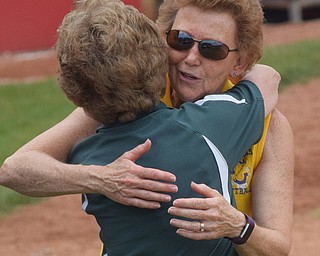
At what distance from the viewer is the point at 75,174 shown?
3.03m

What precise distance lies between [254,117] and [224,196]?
10.9 inches

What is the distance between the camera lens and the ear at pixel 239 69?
3.33m

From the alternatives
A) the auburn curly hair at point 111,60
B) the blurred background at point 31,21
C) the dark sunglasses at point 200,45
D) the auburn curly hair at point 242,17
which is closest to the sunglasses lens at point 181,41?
the dark sunglasses at point 200,45

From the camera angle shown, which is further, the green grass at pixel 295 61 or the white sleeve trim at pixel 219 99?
the green grass at pixel 295 61

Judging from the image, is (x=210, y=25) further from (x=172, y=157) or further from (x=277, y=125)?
(x=172, y=157)

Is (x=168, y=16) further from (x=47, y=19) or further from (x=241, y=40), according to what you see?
(x=47, y=19)

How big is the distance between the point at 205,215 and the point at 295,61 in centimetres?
1146

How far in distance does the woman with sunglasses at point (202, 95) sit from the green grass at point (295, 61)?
9964mm

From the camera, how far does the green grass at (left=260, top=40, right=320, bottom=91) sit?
13563 mm

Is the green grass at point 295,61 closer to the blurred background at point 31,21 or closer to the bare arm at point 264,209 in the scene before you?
the blurred background at point 31,21

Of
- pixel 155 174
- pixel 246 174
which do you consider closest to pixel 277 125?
pixel 246 174

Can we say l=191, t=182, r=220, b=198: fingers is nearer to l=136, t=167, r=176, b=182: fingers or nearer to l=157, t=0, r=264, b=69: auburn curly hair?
l=136, t=167, r=176, b=182: fingers

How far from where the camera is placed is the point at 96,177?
297 cm

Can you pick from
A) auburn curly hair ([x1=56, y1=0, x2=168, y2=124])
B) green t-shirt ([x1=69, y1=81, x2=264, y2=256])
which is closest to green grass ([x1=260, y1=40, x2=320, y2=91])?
green t-shirt ([x1=69, y1=81, x2=264, y2=256])
